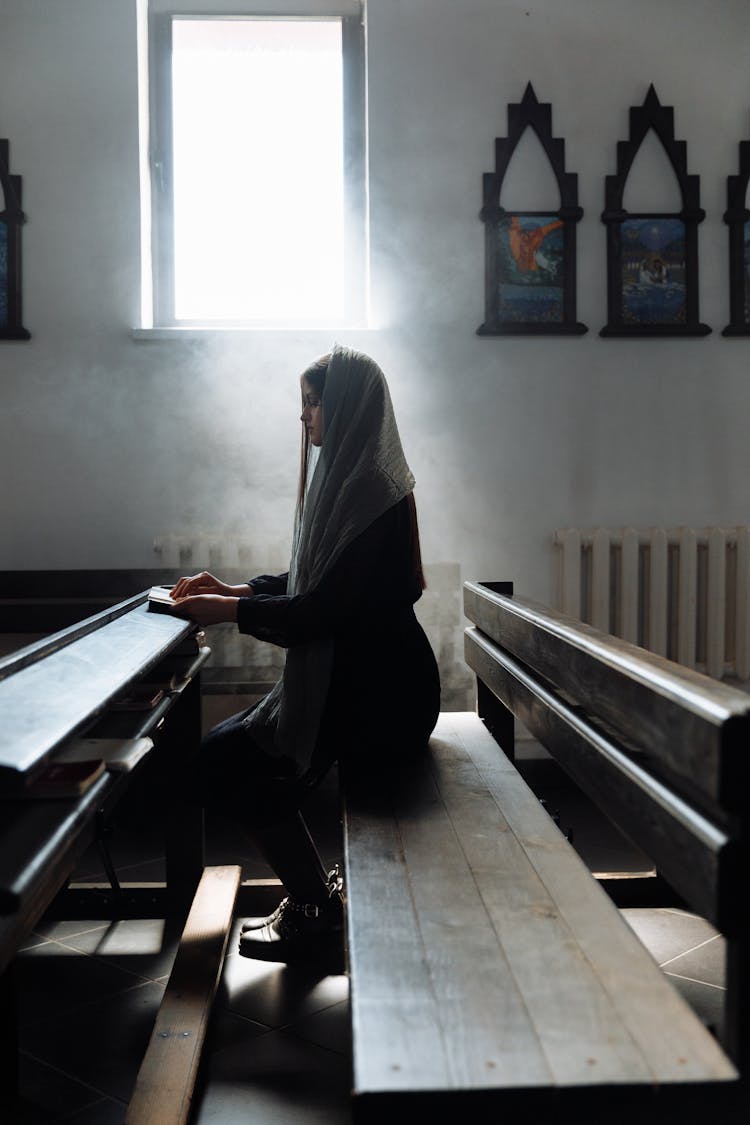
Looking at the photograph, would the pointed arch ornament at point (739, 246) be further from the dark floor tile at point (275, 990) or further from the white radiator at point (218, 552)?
the dark floor tile at point (275, 990)

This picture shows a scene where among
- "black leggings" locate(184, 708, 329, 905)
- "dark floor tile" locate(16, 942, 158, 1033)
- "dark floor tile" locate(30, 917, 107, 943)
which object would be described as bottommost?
"dark floor tile" locate(30, 917, 107, 943)

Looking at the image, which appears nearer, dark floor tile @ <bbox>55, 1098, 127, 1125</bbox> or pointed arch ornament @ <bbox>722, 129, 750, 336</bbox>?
dark floor tile @ <bbox>55, 1098, 127, 1125</bbox>

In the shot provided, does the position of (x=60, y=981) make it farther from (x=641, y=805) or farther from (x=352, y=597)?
(x=641, y=805)

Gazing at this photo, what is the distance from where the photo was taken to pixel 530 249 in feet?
14.2

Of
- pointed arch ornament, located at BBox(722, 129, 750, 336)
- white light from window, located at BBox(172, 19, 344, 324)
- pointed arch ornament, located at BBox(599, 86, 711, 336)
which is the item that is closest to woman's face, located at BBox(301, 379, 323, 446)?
white light from window, located at BBox(172, 19, 344, 324)

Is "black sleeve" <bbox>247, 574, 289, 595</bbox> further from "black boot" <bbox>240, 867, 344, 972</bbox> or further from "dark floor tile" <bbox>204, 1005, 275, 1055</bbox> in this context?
"dark floor tile" <bbox>204, 1005, 275, 1055</bbox>

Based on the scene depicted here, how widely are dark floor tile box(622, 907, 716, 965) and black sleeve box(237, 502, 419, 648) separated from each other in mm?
1063

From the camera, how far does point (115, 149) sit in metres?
4.25

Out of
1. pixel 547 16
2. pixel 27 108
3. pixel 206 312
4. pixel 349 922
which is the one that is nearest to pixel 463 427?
pixel 206 312

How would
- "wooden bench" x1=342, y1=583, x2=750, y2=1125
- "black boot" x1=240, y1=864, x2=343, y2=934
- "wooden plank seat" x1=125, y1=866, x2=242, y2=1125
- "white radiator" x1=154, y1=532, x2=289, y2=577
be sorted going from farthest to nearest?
1. "white radiator" x1=154, y1=532, x2=289, y2=577
2. "black boot" x1=240, y1=864, x2=343, y2=934
3. "wooden plank seat" x1=125, y1=866, x2=242, y2=1125
4. "wooden bench" x1=342, y1=583, x2=750, y2=1125

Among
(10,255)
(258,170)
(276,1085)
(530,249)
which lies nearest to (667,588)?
(530,249)

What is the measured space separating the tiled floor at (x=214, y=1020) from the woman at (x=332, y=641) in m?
0.17

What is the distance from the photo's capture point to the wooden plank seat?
1.78 m

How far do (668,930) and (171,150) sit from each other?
3.62m
